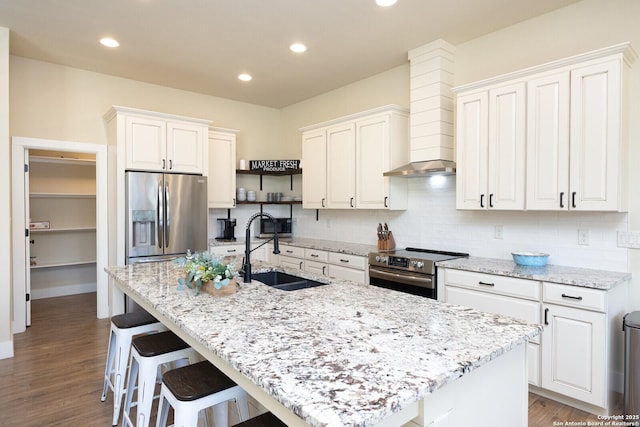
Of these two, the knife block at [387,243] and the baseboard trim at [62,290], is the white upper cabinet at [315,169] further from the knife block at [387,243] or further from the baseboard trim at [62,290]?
the baseboard trim at [62,290]

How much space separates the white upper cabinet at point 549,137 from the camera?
2531mm

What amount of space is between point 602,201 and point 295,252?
129 inches

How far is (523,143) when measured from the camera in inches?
116

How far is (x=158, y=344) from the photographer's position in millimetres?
2049

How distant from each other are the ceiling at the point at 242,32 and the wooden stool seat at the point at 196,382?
2659 mm

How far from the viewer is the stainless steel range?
10.8 ft

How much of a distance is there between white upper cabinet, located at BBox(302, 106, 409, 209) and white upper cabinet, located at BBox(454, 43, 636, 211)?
825 mm

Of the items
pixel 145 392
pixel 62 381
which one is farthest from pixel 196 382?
pixel 62 381

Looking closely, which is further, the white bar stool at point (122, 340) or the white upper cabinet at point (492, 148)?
the white upper cabinet at point (492, 148)

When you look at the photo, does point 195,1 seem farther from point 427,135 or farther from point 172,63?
point 427,135

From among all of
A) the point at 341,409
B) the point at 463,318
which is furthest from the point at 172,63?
the point at 341,409

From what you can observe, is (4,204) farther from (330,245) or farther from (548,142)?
(548,142)

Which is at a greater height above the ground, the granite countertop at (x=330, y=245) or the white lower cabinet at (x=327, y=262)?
the granite countertop at (x=330, y=245)

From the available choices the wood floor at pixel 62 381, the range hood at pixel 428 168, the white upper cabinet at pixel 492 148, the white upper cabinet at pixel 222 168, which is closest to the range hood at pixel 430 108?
the range hood at pixel 428 168
